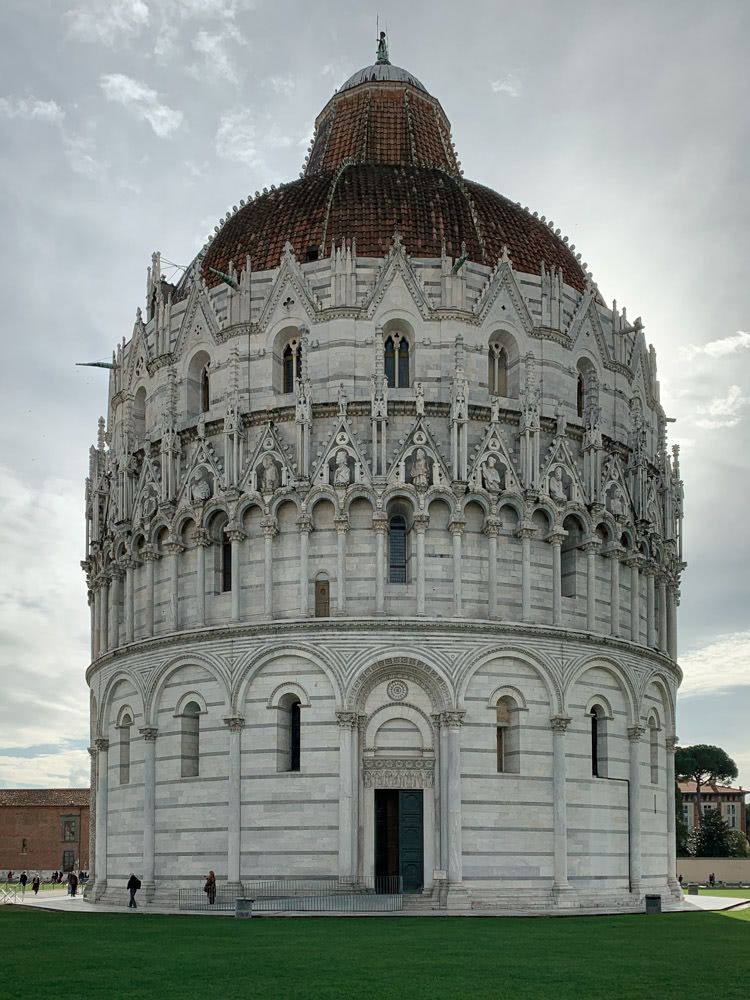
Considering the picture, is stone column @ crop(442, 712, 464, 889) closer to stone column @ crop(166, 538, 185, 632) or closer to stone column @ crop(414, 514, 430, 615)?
stone column @ crop(414, 514, 430, 615)

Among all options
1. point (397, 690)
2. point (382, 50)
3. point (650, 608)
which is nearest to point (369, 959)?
point (397, 690)

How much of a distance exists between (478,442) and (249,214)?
13424 millimetres

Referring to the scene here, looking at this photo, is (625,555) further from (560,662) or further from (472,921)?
(472,921)

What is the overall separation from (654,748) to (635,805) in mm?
3598

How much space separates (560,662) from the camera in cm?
4422

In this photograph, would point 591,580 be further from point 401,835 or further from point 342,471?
point 401,835

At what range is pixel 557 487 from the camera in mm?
45719

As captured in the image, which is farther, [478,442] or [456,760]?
[478,442]

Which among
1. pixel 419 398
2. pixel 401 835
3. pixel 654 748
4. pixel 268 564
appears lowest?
pixel 401 835

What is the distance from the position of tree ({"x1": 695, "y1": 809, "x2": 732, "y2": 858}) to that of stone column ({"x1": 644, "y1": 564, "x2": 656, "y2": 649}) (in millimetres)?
47183

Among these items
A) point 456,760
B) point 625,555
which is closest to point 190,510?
point 456,760

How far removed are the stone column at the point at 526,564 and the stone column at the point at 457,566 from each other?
208 centimetres

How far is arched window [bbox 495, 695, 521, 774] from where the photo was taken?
1699 inches

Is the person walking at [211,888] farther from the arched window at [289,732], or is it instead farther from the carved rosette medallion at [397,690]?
the carved rosette medallion at [397,690]
